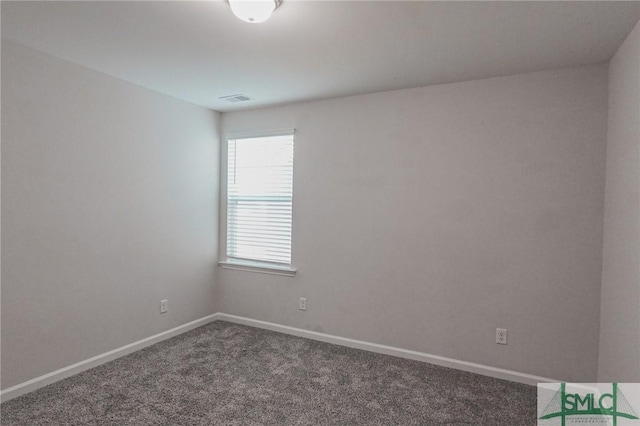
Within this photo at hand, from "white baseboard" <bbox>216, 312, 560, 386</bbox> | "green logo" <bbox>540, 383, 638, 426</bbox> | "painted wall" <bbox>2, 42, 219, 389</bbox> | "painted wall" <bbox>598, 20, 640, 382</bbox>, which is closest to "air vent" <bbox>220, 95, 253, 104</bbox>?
"painted wall" <bbox>2, 42, 219, 389</bbox>

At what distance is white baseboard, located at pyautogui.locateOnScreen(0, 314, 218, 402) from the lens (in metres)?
2.48

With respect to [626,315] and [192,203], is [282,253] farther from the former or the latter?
[626,315]

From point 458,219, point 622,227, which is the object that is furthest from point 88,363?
point 622,227

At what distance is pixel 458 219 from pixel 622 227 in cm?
110

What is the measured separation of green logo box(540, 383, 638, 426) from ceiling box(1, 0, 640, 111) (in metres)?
2.20

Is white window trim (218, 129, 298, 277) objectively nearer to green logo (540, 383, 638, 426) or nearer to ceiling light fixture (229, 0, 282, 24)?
ceiling light fixture (229, 0, 282, 24)

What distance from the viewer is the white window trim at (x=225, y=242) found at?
386cm

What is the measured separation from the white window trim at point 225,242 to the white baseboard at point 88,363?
0.73 metres

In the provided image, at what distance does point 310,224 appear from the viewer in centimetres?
373

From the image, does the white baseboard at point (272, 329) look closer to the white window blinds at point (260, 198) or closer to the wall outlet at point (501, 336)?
the wall outlet at point (501, 336)

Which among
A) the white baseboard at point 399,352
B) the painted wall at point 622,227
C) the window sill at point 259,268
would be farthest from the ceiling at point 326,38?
the white baseboard at point 399,352

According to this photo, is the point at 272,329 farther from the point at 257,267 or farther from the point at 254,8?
the point at 254,8

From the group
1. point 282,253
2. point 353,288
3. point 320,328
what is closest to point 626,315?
point 353,288

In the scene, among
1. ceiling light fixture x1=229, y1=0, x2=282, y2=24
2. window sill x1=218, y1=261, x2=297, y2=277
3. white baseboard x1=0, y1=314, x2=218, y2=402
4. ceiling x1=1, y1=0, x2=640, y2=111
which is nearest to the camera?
ceiling light fixture x1=229, y1=0, x2=282, y2=24
